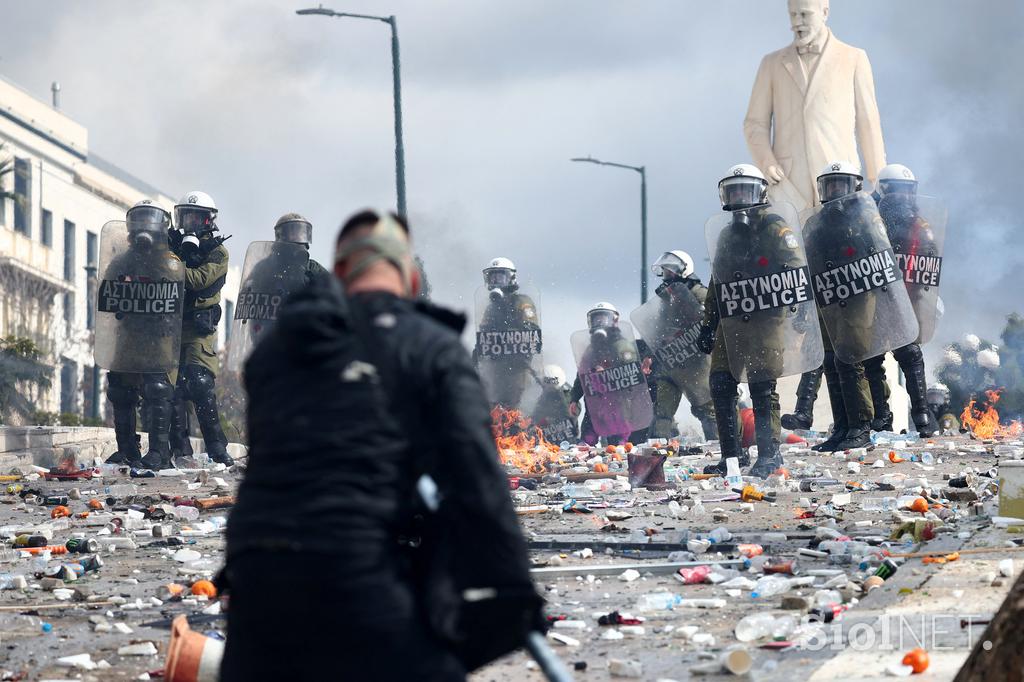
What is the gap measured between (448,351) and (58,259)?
157 feet

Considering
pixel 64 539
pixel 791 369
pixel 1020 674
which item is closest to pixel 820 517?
pixel 791 369

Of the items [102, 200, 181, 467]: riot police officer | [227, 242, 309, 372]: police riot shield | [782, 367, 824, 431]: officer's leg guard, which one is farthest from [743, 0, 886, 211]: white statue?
[102, 200, 181, 467]: riot police officer

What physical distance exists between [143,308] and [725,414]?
16.7 ft

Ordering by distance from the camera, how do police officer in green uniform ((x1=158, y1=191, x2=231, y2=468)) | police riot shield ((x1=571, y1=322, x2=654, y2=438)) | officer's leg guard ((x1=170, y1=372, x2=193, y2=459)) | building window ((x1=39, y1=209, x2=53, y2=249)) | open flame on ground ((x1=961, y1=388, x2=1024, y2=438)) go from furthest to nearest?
building window ((x1=39, y1=209, x2=53, y2=249)) < open flame on ground ((x1=961, y1=388, x2=1024, y2=438)) < police riot shield ((x1=571, y1=322, x2=654, y2=438)) < officer's leg guard ((x1=170, y1=372, x2=193, y2=459)) < police officer in green uniform ((x1=158, y1=191, x2=231, y2=468))

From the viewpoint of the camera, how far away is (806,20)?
1708cm

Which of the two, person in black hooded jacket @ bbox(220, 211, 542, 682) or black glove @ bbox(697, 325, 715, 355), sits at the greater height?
black glove @ bbox(697, 325, 715, 355)

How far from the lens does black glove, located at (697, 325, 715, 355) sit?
12.3 m

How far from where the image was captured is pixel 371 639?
9.21 ft

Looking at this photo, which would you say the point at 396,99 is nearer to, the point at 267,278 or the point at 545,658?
the point at 267,278

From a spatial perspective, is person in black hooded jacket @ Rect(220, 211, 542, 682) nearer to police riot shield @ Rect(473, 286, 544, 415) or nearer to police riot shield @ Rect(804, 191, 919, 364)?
police riot shield @ Rect(804, 191, 919, 364)

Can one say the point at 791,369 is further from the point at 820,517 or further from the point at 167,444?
the point at 167,444

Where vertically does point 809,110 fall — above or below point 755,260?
above

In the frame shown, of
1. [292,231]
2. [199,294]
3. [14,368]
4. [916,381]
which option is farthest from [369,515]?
[14,368]

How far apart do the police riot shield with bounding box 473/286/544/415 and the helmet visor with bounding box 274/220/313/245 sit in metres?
5.36
